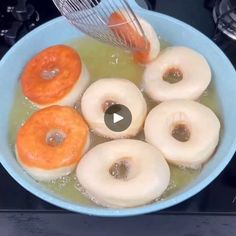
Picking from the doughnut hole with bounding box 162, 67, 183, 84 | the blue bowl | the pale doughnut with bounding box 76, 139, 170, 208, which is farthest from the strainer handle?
the pale doughnut with bounding box 76, 139, 170, 208

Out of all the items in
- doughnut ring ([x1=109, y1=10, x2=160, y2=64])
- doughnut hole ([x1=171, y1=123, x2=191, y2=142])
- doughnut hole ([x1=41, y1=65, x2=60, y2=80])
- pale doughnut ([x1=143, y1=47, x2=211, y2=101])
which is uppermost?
doughnut ring ([x1=109, y1=10, x2=160, y2=64])

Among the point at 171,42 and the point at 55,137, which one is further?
the point at 171,42

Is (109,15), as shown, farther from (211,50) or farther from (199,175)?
(199,175)

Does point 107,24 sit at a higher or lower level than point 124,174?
higher

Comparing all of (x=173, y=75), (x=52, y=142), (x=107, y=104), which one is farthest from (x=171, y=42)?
(x=52, y=142)

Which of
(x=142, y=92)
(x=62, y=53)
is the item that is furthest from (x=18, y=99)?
(x=142, y=92)

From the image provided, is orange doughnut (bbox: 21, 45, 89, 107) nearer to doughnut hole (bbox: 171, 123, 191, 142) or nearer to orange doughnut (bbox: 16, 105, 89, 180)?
orange doughnut (bbox: 16, 105, 89, 180)

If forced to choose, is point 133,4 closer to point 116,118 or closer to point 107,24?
point 107,24
